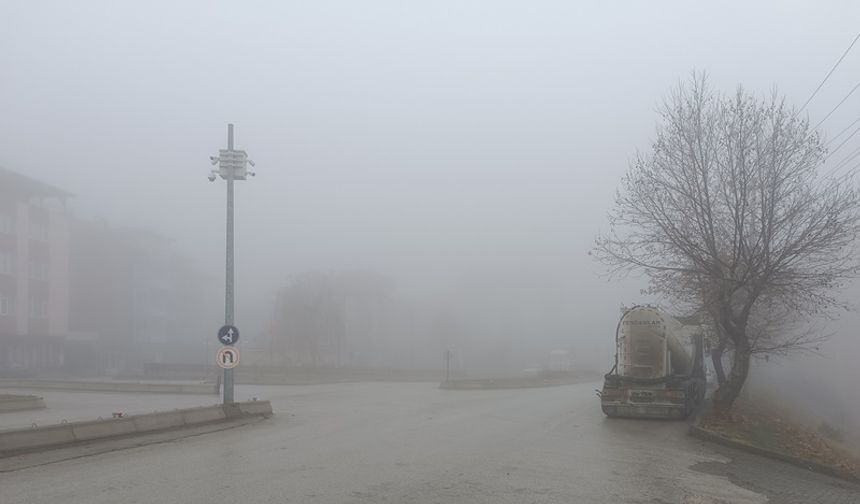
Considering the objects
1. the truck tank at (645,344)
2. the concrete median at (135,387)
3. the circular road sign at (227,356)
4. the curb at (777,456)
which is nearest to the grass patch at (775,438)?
the curb at (777,456)

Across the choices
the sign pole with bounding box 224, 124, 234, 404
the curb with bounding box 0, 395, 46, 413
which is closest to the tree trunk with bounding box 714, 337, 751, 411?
the sign pole with bounding box 224, 124, 234, 404

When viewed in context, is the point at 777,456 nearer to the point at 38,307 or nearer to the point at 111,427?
the point at 111,427

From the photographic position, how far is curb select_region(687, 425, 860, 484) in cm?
1247

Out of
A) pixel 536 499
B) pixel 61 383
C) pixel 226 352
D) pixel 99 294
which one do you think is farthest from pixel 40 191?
pixel 536 499

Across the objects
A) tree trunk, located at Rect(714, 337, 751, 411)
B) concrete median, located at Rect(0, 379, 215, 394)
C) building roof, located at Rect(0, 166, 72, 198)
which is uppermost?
building roof, located at Rect(0, 166, 72, 198)

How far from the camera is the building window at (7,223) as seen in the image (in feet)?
162

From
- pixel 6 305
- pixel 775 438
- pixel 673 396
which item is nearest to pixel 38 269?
pixel 6 305

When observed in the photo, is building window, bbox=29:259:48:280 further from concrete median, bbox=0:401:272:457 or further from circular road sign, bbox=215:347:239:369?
circular road sign, bbox=215:347:239:369

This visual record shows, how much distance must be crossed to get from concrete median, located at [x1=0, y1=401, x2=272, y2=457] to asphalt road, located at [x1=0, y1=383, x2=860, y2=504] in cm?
119

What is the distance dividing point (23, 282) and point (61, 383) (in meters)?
16.9

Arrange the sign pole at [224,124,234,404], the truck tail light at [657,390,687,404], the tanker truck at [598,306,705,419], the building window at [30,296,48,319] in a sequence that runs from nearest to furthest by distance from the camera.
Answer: the sign pole at [224,124,234,404]
the truck tail light at [657,390,687,404]
the tanker truck at [598,306,705,419]
the building window at [30,296,48,319]

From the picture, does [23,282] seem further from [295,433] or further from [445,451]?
[445,451]

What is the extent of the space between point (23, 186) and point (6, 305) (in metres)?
8.98

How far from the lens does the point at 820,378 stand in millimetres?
42031
